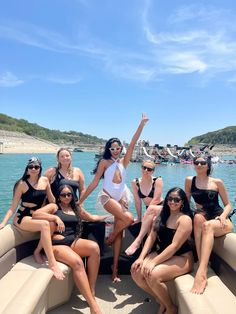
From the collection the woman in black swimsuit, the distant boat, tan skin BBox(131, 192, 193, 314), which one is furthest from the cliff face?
tan skin BBox(131, 192, 193, 314)

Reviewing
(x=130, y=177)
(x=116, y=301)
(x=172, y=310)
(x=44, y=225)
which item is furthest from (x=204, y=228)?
(x=130, y=177)

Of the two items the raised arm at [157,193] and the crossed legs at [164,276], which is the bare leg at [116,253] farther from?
the crossed legs at [164,276]

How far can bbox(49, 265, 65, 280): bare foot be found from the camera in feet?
10.9

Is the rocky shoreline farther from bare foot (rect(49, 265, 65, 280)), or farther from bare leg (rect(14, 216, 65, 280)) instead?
bare foot (rect(49, 265, 65, 280))

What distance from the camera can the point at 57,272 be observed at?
3354 millimetres

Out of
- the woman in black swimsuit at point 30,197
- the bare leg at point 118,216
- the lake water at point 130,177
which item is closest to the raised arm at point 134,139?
the bare leg at point 118,216

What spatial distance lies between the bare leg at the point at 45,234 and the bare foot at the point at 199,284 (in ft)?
4.27

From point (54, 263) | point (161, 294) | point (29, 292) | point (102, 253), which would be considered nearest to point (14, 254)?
point (54, 263)

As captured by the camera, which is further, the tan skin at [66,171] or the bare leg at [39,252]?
the tan skin at [66,171]

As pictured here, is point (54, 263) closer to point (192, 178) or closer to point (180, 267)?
point (180, 267)

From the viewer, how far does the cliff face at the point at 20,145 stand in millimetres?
94062

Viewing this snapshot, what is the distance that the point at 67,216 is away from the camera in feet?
12.9

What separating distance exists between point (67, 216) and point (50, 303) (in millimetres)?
955

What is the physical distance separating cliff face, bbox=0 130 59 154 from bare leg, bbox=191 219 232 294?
92.5 m
